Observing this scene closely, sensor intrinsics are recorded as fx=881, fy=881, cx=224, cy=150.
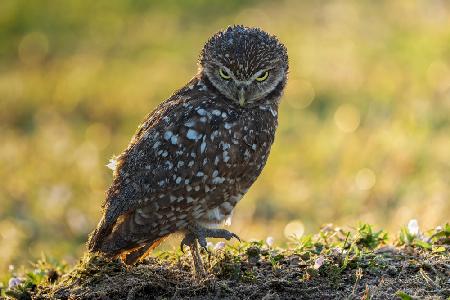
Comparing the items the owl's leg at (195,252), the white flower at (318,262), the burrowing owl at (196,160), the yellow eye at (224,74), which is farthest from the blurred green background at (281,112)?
the yellow eye at (224,74)

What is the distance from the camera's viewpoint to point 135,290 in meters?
4.73

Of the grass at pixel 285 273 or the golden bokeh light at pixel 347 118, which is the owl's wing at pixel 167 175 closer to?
the grass at pixel 285 273

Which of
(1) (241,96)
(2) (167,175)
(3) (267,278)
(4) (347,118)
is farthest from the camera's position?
(4) (347,118)

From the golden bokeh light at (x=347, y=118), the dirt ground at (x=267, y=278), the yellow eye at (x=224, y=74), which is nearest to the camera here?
the dirt ground at (x=267, y=278)

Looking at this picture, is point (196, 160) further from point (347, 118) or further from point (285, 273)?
point (347, 118)

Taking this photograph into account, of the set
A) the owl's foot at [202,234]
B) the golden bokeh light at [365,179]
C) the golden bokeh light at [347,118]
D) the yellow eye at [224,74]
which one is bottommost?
the owl's foot at [202,234]

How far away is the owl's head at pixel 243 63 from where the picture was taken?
5.01 metres

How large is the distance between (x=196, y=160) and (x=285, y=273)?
2.63ft

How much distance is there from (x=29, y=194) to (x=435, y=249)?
5.06m

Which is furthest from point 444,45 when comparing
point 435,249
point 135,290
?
point 135,290

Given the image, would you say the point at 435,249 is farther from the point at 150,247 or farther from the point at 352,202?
the point at 352,202

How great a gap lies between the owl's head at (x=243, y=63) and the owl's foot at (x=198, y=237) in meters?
0.74

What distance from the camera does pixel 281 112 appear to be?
34.1 feet

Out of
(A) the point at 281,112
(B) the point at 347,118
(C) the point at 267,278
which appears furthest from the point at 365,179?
(C) the point at 267,278
